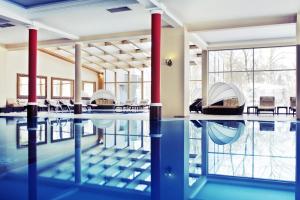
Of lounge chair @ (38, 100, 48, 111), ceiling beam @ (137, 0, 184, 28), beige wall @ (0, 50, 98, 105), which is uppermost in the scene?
ceiling beam @ (137, 0, 184, 28)

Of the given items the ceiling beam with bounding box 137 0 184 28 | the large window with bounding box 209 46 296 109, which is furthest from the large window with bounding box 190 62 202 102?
the ceiling beam with bounding box 137 0 184 28

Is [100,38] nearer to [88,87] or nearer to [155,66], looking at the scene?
[155,66]

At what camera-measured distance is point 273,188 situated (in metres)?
2.29

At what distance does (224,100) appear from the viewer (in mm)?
12398

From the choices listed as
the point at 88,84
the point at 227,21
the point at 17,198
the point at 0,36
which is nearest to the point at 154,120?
the point at 227,21

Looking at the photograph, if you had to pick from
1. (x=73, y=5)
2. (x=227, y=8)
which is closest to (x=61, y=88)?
(x=73, y=5)

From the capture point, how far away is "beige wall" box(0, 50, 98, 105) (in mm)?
15117

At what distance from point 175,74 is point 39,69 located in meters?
9.22

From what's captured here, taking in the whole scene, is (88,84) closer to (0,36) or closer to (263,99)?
(0,36)

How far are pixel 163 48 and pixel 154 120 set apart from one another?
304cm

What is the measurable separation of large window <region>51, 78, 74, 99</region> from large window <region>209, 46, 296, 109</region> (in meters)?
8.60

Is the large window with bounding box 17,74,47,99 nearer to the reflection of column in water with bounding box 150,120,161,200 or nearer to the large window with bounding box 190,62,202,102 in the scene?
the large window with bounding box 190,62,202,102

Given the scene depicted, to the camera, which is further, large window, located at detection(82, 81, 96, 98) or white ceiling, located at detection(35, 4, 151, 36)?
large window, located at detection(82, 81, 96, 98)

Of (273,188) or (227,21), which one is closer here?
(273,188)
